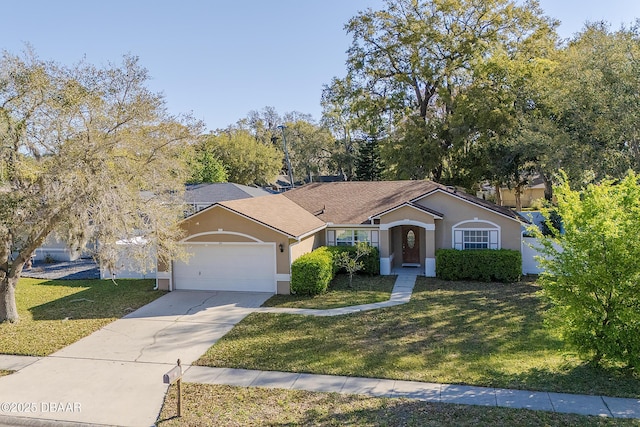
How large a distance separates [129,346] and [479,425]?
884cm

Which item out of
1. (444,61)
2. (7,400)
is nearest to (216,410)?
(7,400)

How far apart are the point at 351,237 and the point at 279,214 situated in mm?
4139

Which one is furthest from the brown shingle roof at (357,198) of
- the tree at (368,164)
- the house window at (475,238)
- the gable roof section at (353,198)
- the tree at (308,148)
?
the tree at (308,148)

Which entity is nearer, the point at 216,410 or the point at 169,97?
the point at 216,410

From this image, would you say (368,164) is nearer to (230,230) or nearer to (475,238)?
(475,238)

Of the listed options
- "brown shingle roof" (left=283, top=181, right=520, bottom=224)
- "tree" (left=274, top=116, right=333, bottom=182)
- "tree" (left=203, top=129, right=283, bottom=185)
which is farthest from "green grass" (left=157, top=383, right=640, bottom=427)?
"tree" (left=274, top=116, right=333, bottom=182)

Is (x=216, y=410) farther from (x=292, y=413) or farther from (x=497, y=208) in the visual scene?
(x=497, y=208)

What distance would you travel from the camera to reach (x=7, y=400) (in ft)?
27.7

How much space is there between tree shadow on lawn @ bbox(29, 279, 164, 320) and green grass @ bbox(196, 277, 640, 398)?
5.07m

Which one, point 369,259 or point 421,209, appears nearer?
point 421,209

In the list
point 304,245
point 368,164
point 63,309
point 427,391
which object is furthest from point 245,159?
point 427,391

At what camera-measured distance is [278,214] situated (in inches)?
733

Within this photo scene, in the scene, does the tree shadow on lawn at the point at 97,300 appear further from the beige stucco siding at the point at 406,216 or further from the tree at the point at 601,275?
the tree at the point at 601,275

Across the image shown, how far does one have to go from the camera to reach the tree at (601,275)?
8320 millimetres
